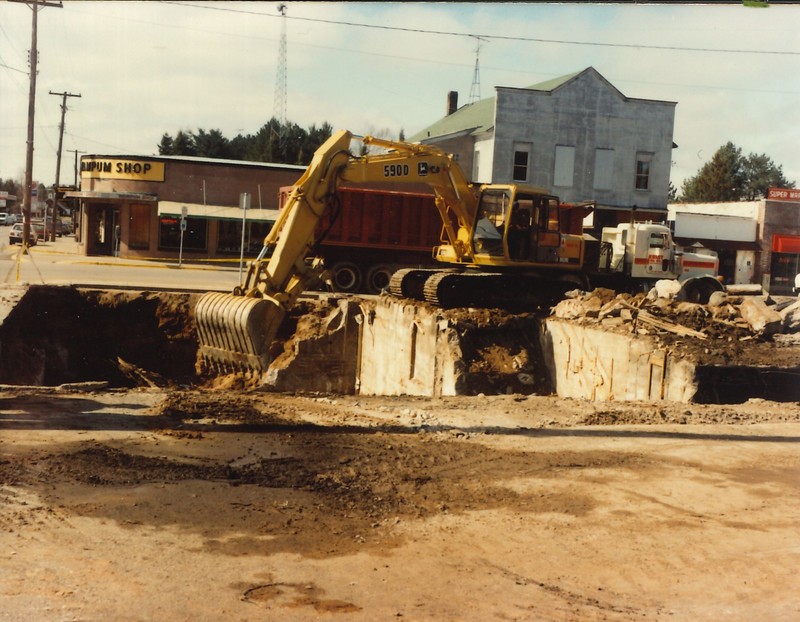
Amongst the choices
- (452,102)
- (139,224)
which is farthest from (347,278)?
(452,102)

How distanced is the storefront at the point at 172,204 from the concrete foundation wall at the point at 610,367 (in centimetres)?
2669

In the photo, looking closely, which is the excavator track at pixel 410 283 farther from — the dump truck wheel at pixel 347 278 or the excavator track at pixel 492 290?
the dump truck wheel at pixel 347 278

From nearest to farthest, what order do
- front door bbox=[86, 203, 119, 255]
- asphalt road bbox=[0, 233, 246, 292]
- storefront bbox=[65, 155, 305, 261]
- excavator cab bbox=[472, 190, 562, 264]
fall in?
excavator cab bbox=[472, 190, 562, 264] → asphalt road bbox=[0, 233, 246, 292] → storefront bbox=[65, 155, 305, 261] → front door bbox=[86, 203, 119, 255]

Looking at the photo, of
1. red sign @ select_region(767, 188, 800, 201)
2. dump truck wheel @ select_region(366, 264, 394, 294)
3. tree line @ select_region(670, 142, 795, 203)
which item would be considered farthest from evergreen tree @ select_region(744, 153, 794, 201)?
dump truck wheel @ select_region(366, 264, 394, 294)

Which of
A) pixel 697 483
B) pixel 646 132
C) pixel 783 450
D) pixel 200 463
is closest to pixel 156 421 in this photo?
pixel 200 463

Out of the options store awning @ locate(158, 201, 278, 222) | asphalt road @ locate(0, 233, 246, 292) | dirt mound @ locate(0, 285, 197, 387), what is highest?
store awning @ locate(158, 201, 278, 222)

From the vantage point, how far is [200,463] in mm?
8609

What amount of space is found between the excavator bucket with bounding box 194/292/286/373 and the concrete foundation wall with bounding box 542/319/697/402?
570cm

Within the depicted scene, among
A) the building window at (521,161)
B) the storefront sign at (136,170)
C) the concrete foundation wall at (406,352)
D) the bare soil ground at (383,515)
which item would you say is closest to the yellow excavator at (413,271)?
the concrete foundation wall at (406,352)

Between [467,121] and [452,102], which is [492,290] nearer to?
[467,121]

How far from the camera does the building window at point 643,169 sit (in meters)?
43.7

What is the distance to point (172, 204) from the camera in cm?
4344

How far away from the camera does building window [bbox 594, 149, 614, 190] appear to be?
4319cm

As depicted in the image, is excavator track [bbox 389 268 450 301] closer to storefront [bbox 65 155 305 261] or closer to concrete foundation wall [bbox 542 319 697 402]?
concrete foundation wall [bbox 542 319 697 402]
